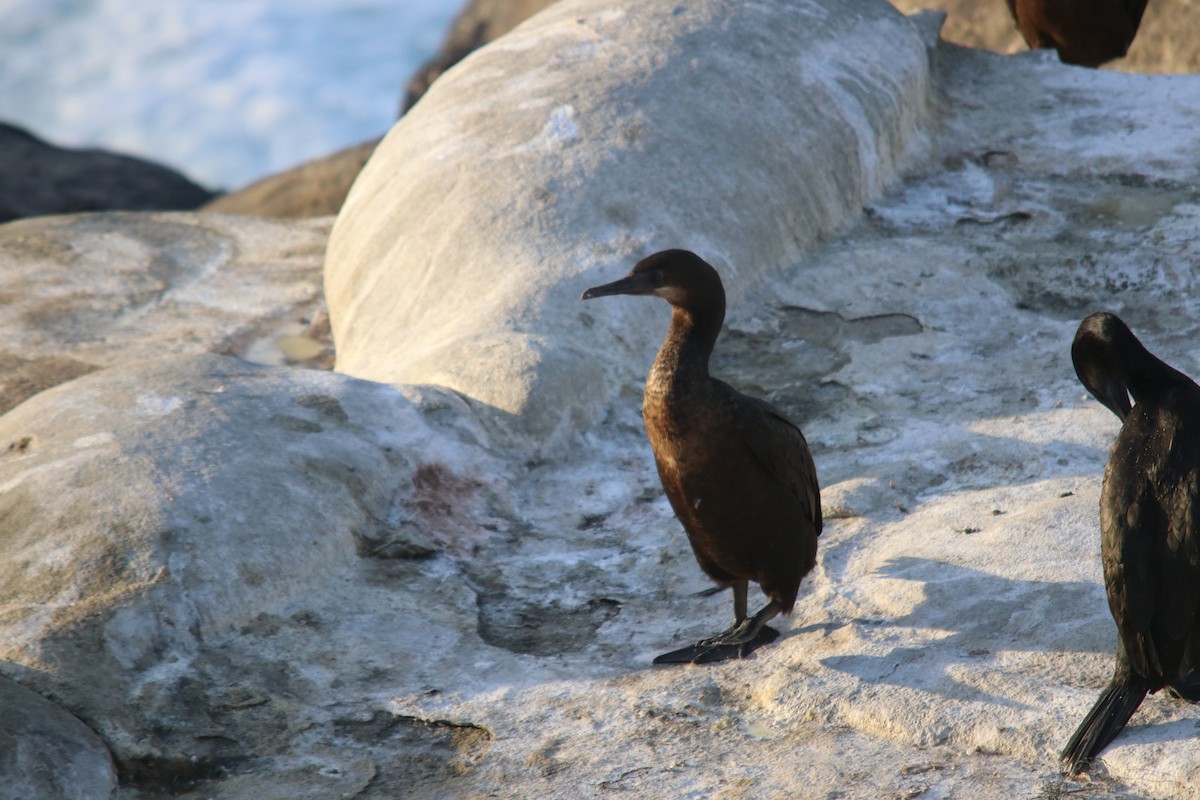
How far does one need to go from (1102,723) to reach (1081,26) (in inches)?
236

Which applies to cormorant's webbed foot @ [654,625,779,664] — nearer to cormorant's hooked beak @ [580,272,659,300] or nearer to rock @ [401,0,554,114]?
cormorant's hooked beak @ [580,272,659,300]

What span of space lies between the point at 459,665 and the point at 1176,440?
80.8 inches

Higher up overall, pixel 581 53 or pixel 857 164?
pixel 581 53

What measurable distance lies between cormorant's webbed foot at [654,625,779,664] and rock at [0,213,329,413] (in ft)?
11.6

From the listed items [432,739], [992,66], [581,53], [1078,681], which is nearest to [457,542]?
[432,739]

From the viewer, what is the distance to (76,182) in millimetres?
12375

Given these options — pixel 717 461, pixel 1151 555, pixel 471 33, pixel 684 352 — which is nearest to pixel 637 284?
pixel 684 352

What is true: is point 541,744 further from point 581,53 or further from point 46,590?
point 581,53

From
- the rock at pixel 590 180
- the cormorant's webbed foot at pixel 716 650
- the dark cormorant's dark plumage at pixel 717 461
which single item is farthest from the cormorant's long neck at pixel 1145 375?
the rock at pixel 590 180

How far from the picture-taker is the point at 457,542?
177 inches

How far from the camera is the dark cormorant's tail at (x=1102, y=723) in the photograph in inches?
118

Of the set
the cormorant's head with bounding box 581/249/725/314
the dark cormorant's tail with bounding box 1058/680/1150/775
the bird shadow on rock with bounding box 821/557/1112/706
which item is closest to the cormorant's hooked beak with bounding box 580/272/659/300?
the cormorant's head with bounding box 581/249/725/314

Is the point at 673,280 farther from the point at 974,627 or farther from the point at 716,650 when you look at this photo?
the point at 974,627

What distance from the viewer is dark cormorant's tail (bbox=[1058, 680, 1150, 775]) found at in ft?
9.82
